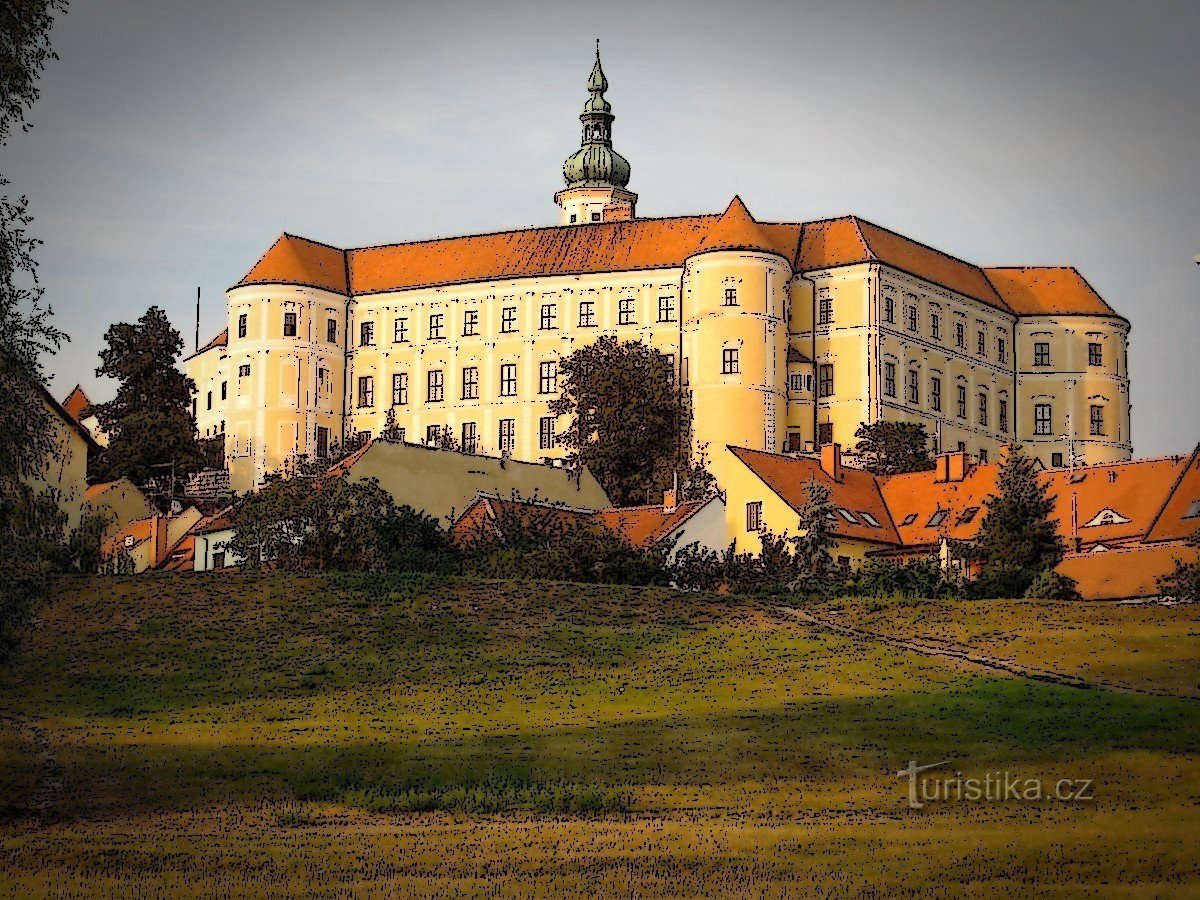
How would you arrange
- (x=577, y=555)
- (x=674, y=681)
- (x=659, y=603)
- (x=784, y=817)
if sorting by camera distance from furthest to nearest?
1. (x=577, y=555)
2. (x=659, y=603)
3. (x=674, y=681)
4. (x=784, y=817)

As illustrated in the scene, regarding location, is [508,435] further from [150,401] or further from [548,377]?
[150,401]

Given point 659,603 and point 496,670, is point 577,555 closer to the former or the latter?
point 659,603

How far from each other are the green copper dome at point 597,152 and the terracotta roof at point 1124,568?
85353 millimetres

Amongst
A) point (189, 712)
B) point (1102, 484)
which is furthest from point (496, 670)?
point (1102, 484)

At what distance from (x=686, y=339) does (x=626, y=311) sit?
539 centimetres

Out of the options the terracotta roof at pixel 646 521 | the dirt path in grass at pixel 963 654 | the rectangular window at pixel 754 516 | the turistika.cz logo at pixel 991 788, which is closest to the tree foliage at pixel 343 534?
the terracotta roof at pixel 646 521

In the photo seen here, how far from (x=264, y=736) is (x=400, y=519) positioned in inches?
1120

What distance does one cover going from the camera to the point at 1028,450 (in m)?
128

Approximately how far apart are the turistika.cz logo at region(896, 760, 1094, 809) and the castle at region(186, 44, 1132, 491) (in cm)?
7465

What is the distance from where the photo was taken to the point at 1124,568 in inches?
2990

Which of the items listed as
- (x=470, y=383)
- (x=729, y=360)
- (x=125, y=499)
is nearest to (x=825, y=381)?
(x=729, y=360)

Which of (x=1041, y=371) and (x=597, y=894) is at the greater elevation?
(x=1041, y=371)

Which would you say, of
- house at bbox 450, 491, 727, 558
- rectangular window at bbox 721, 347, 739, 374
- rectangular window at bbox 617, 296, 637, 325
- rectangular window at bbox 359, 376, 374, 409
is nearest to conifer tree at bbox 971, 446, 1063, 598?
house at bbox 450, 491, 727, 558

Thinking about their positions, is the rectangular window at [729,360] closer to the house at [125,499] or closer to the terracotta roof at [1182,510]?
the house at [125,499]
